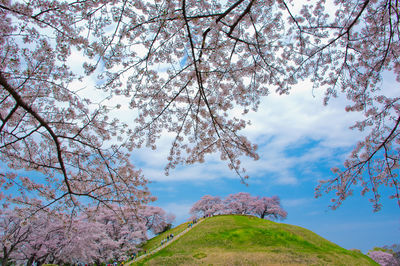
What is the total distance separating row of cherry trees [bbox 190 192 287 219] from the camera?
4334 cm

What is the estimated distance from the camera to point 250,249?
18.5m

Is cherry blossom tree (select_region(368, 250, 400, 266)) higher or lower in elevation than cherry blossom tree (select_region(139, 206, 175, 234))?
lower

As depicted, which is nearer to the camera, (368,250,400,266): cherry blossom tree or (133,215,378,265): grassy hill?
(133,215,378,265): grassy hill

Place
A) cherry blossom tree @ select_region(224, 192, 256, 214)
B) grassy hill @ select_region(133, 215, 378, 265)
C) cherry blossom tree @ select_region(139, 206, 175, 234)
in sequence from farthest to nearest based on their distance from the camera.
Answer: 1. cherry blossom tree @ select_region(224, 192, 256, 214)
2. cherry blossom tree @ select_region(139, 206, 175, 234)
3. grassy hill @ select_region(133, 215, 378, 265)

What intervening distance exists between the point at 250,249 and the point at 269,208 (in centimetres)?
2722

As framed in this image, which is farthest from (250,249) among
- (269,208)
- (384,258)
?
(269,208)

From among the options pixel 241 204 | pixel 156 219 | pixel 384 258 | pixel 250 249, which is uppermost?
pixel 241 204

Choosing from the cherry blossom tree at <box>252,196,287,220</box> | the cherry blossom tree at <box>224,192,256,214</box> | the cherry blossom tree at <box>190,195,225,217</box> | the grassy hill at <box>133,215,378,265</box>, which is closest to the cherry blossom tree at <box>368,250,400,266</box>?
the grassy hill at <box>133,215,378,265</box>

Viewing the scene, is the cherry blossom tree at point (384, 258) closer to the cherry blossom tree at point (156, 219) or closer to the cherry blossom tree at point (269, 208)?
the cherry blossom tree at point (269, 208)

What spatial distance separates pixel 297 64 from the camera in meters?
6.24

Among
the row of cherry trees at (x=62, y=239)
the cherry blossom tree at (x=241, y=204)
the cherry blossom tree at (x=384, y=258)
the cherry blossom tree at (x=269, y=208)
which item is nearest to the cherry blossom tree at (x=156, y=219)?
the row of cherry trees at (x=62, y=239)

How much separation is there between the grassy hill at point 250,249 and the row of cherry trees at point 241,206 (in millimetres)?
18743

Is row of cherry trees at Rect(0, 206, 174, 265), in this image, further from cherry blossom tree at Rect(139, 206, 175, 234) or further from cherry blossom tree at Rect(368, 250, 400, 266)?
cherry blossom tree at Rect(368, 250, 400, 266)

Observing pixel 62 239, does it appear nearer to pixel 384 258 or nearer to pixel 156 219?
pixel 156 219
